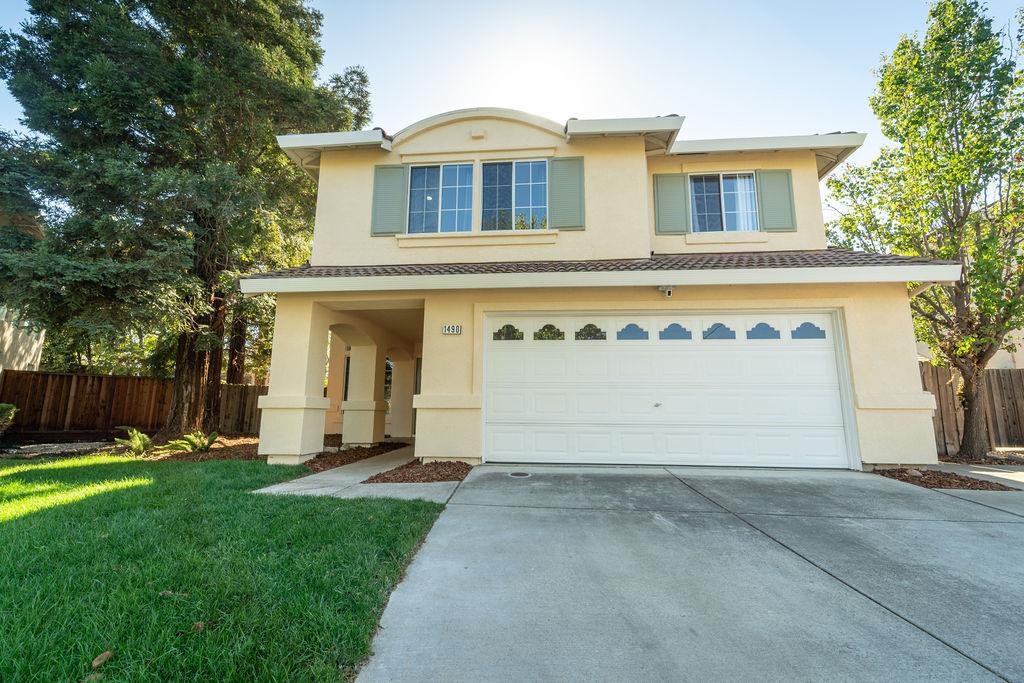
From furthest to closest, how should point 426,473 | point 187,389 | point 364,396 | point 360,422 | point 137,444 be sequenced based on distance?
point 187,389 → point 364,396 → point 360,422 → point 137,444 → point 426,473

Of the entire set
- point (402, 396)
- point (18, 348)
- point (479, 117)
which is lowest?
point (402, 396)

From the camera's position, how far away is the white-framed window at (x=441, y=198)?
27.7 ft

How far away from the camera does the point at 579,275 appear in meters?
6.73

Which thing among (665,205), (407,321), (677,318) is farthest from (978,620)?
(407,321)

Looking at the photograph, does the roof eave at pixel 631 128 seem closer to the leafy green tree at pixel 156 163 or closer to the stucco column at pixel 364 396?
the stucco column at pixel 364 396

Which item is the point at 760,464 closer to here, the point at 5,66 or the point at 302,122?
the point at 302,122

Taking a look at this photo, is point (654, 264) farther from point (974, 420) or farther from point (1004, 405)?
point (1004, 405)

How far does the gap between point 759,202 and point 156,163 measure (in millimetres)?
13205

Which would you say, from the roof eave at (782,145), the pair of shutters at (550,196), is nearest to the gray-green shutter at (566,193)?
the pair of shutters at (550,196)

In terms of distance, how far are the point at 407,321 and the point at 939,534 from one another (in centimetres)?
862

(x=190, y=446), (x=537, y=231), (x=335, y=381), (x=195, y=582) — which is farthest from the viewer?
(x=335, y=381)

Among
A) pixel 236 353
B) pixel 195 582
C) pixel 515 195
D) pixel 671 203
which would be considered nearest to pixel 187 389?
pixel 236 353

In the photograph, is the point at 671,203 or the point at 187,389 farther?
the point at 187,389

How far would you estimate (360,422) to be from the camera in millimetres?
10641
